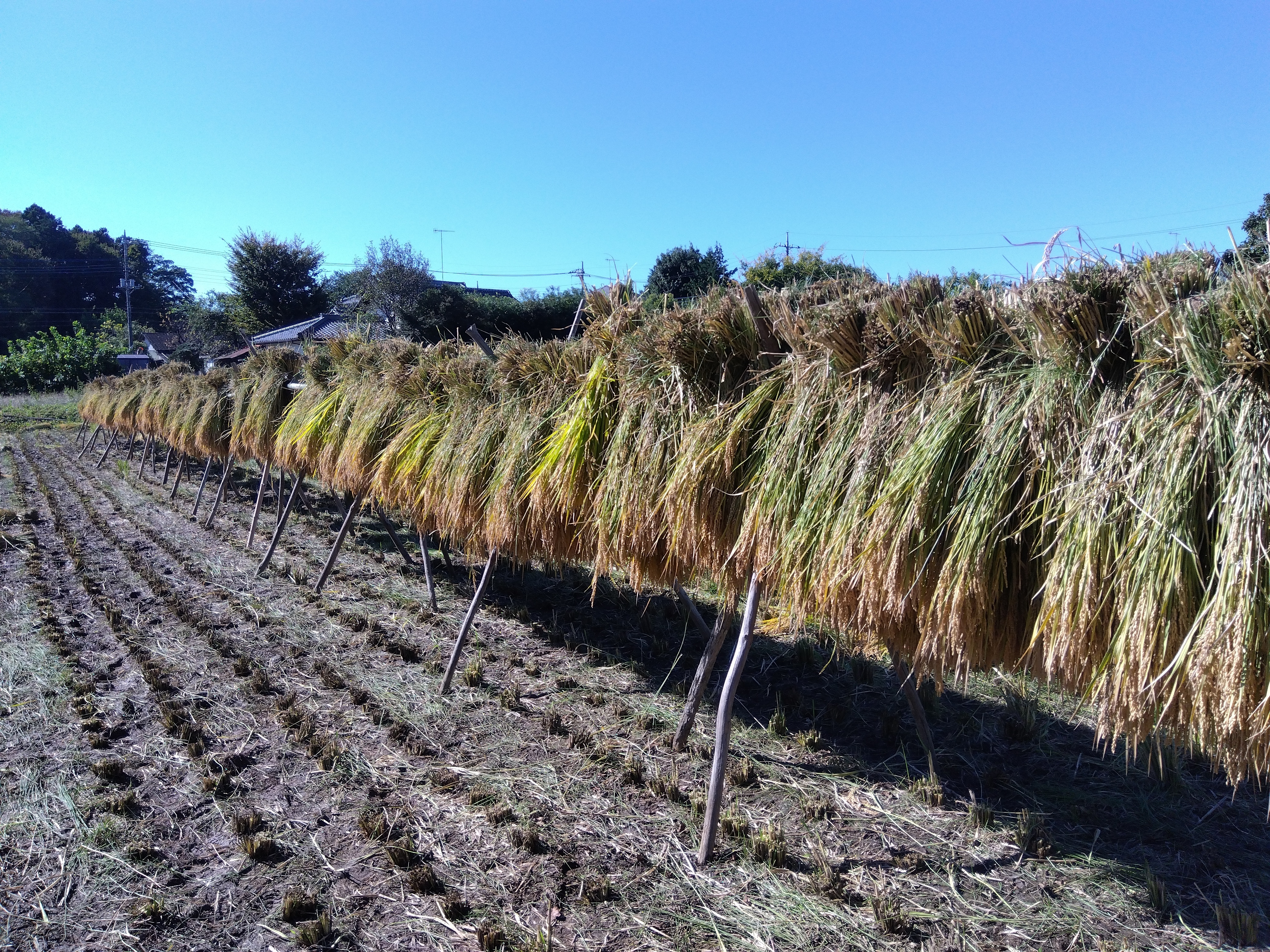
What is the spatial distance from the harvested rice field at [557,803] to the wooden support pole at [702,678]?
0.40 ft

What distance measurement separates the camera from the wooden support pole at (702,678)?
13.2ft

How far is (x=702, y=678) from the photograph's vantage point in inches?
165

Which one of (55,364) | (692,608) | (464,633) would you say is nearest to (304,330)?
(55,364)

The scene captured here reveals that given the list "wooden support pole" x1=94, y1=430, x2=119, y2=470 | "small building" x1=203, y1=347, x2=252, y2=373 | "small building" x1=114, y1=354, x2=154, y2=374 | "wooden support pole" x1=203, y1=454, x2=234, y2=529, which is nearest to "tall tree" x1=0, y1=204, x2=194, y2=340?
"small building" x1=114, y1=354, x2=154, y2=374

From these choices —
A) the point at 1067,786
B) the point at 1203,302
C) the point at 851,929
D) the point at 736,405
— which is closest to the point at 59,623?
the point at 736,405

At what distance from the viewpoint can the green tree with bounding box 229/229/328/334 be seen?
32.2 meters

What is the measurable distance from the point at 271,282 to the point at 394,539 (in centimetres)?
2915

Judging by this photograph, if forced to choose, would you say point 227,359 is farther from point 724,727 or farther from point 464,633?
point 724,727

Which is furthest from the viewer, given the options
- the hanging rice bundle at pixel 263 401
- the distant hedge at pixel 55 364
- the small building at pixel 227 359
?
the distant hedge at pixel 55 364

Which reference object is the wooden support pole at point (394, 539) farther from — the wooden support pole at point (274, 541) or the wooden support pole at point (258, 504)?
the wooden support pole at point (258, 504)

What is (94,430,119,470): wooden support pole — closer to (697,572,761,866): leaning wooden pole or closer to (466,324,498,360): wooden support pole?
(466,324,498,360): wooden support pole

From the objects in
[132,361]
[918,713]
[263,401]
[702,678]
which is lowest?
[702,678]

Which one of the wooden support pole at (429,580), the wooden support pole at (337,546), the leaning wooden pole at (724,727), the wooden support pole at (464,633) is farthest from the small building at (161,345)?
the leaning wooden pole at (724,727)

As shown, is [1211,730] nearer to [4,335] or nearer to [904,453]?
[904,453]
